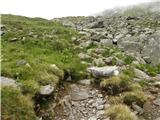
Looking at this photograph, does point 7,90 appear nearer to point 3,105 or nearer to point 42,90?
point 3,105

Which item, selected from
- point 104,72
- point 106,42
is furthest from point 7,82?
point 106,42

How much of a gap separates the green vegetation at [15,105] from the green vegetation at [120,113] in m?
3.01

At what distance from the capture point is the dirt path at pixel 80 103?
605 inches

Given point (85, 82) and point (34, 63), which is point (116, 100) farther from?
point (34, 63)

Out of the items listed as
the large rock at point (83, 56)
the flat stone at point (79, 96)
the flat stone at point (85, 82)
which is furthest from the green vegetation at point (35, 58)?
the flat stone at point (79, 96)

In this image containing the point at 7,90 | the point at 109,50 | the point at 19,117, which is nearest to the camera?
the point at 19,117

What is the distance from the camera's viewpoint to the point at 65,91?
1759 cm

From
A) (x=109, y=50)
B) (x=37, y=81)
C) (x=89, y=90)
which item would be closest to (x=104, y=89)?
(x=89, y=90)

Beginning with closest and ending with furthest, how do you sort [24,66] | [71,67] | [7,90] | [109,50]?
[7,90]
[24,66]
[71,67]
[109,50]

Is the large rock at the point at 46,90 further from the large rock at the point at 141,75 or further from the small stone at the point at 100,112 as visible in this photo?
the large rock at the point at 141,75

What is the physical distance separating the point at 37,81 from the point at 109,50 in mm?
10636

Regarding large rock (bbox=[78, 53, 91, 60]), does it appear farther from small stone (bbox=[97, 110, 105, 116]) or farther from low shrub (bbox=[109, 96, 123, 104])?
small stone (bbox=[97, 110, 105, 116])

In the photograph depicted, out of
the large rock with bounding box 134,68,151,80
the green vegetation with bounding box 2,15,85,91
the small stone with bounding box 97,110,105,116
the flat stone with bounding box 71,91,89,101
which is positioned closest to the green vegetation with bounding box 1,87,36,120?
the green vegetation with bounding box 2,15,85,91

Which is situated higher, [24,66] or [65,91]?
[24,66]
